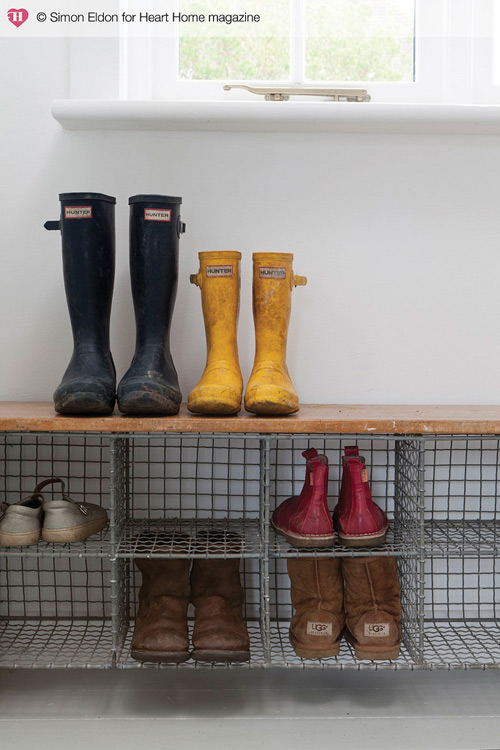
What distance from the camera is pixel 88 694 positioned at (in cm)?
143

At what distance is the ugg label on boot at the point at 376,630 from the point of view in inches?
53.4

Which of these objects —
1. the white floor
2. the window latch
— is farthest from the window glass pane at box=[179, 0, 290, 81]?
the white floor

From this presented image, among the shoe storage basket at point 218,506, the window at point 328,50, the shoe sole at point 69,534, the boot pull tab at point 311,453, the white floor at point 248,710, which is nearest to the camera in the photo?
the white floor at point 248,710

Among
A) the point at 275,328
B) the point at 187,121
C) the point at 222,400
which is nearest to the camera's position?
the point at 222,400

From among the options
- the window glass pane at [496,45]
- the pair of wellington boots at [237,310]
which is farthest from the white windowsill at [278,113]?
the pair of wellington boots at [237,310]

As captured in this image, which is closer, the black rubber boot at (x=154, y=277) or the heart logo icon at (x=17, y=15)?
the black rubber boot at (x=154, y=277)

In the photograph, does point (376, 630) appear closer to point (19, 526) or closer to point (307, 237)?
point (19, 526)

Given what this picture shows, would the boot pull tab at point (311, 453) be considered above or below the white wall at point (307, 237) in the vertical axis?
below

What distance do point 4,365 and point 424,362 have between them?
107 centimetres

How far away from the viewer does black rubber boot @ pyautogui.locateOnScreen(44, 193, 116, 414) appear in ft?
4.69

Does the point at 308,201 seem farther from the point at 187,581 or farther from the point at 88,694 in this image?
the point at 88,694

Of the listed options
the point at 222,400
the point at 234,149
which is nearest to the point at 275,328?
the point at 222,400

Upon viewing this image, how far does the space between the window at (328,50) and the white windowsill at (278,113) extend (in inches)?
6.5

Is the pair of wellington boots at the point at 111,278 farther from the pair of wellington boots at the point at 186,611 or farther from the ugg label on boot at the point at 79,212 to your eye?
the pair of wellington boots at the point at 186,611
